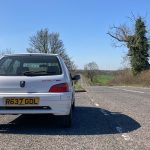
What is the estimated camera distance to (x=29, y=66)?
398 inches

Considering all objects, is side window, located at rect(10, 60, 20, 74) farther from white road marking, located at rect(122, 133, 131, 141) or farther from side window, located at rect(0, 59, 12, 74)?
white road marking, located at rect(122, 133, 131, 141)

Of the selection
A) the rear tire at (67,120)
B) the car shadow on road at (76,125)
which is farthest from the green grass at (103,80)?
the rear tire at (67,120)

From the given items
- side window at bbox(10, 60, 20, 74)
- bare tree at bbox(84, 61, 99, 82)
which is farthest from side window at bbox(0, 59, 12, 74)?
bare tree at bbox(84, 61, 99, 82)

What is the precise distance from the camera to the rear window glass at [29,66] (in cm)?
960

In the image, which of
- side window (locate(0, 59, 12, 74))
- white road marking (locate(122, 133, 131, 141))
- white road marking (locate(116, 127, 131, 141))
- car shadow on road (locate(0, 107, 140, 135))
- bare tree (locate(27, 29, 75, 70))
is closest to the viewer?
white road marking (locate(122, 133, 131, 141))

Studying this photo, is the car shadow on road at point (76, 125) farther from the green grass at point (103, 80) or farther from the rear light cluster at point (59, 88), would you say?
the green grass at point (103, 80)

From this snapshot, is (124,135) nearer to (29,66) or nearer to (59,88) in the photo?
(59,88)

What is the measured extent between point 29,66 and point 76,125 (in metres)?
1.81

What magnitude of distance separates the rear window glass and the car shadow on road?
1260mm

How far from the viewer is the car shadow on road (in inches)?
364

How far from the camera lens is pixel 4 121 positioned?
10.7 m

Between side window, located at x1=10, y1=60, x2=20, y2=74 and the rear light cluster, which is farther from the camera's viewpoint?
side window, located at x1=10, y1=60, x2=20, y2=74

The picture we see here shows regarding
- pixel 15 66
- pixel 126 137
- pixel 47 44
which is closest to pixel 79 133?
pixel 126 137

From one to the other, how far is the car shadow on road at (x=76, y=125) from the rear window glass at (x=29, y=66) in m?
1.26
